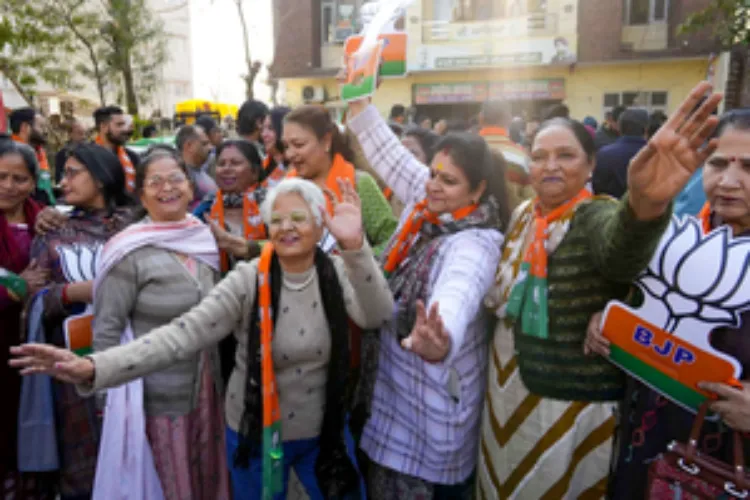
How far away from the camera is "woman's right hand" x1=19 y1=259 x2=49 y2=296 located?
2580mm

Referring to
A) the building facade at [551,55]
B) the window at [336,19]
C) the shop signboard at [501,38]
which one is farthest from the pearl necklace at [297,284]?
the window at [336,19]

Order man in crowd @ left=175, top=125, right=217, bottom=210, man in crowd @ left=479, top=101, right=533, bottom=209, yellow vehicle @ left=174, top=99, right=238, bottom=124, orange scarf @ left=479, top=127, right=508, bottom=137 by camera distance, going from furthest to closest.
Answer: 1. yellow vehicle @ left=174, top=99, right=238, bottom=124
2. man in crowd @ left=175, top=125, right=217, bottom=210
3. orange scarf @ left=479, top=127, right=508, bottom=137
4. man in crowd @ left=479, top=101, right=533, bottom=209

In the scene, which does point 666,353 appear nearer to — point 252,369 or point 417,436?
point 417,436

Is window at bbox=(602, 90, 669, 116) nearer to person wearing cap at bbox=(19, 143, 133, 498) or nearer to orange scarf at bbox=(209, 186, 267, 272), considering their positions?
orange scarf at bbox=(209, 186, 267, 272)

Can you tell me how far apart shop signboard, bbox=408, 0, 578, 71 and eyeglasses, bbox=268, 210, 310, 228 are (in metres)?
16.1

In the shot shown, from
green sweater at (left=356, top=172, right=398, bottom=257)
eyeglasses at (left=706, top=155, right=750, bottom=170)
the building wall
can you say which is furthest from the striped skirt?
the building wall

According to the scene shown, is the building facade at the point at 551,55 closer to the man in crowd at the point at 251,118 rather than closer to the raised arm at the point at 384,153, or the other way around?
the man in crowd at the point at 251,118

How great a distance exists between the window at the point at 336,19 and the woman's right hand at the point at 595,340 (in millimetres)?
20705

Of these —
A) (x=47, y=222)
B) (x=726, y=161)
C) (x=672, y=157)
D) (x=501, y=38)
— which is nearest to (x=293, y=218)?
(x=672, y=157)

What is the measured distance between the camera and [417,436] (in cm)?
217

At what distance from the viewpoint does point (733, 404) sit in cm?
156

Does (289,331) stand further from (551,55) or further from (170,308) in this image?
(551,55)

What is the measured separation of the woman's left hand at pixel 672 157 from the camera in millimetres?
1425

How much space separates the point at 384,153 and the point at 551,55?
1661cm
